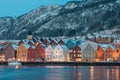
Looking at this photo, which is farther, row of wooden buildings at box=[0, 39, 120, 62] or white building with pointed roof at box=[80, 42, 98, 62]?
white building with pointed roof at box=[80, 42, 98, 62]

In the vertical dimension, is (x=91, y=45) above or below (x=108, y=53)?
above

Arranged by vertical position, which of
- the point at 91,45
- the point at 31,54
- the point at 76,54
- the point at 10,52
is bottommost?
the point at 76,54

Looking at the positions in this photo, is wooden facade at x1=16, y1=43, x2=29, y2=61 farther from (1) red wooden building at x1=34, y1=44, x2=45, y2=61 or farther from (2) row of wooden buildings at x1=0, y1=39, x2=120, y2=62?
(1) red wooden building at x1=34, y1=44, x2=45, y2=61

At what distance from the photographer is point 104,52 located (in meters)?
165

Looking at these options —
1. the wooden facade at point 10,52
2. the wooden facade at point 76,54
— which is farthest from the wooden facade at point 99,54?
the wooden facade at point 10,52

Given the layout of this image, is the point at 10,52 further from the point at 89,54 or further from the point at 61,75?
the point at 61,75

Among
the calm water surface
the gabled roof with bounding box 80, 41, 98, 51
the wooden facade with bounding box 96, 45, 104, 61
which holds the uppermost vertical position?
the gabled roof with bounding box 80, 41, 98, 51

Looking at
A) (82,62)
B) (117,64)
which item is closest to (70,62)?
(82,62)

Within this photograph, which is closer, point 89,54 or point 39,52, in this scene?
point 89,54

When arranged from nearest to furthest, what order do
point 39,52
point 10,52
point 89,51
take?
1. point 89,51
2. point 39,52
3. point 10,52

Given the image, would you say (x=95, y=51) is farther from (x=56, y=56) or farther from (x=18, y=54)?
(x=18, y=54)

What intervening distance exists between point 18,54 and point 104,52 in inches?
1316

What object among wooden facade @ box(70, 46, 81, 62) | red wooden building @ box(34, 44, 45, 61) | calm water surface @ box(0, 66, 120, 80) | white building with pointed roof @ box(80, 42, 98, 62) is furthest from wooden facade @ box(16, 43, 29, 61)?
calm water surface @ box(0, 66, 120, 80)

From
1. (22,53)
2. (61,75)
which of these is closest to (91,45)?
(22,53)
